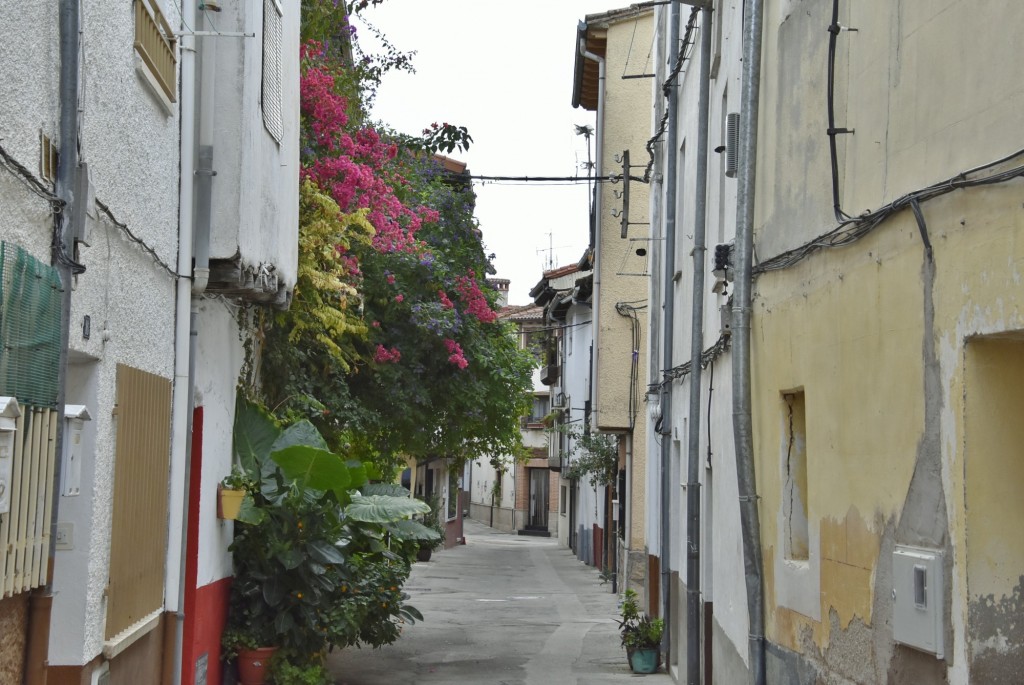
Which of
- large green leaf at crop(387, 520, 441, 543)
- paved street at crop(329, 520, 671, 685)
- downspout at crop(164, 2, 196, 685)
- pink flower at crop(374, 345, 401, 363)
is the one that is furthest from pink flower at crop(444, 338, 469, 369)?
downspout at crop(164, 2, 196, 685)

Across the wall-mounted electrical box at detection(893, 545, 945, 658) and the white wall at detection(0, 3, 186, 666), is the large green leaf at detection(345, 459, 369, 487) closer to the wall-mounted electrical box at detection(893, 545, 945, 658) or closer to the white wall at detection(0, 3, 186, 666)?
the white wall at detection(0, 3, 186, 666)

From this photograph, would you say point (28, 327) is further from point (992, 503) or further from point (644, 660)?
point (644, 660)

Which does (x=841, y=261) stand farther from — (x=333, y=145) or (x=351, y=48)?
(x=351, y=48)

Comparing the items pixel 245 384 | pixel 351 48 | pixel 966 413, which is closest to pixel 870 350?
pixel 966 413

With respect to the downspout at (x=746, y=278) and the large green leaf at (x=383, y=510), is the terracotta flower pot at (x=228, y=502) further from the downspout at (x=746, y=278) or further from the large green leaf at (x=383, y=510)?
the downspout at (x=746, y=278)

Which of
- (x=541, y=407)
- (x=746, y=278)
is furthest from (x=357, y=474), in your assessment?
(x=541, y=407)

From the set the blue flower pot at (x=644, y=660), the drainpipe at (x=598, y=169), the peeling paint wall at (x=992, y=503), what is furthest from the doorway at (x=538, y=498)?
the peeling paint wall at (x=992, y=503)

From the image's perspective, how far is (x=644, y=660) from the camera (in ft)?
47.0

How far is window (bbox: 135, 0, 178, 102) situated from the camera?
7.30 m

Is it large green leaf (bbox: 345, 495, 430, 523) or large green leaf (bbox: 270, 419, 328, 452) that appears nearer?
large green leaf (bbox: 270, 419, 328, 452)

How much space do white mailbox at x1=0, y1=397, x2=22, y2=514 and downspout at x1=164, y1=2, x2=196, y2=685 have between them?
3607 millimetres

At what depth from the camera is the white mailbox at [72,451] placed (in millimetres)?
5977

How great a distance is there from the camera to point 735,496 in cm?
945

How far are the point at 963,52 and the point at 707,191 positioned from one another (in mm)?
7018
